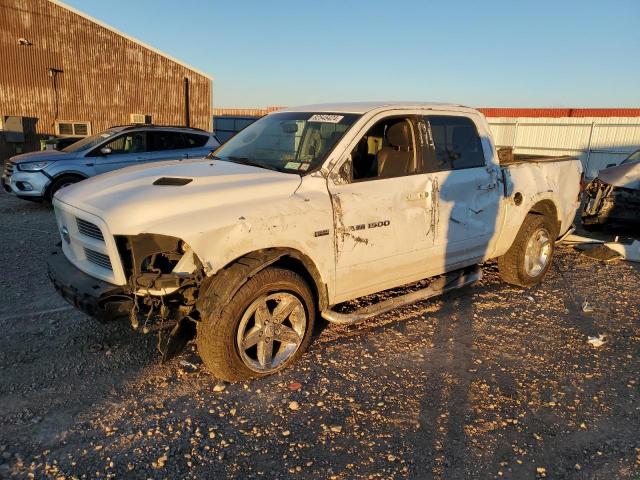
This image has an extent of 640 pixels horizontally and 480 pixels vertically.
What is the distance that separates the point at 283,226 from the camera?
3334 millimetres

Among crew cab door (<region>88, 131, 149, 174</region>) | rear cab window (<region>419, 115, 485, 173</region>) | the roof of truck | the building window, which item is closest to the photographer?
the roof of truck

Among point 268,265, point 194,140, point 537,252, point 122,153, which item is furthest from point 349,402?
point 194,140

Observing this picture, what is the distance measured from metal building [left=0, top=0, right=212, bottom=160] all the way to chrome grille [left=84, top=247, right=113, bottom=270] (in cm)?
1926

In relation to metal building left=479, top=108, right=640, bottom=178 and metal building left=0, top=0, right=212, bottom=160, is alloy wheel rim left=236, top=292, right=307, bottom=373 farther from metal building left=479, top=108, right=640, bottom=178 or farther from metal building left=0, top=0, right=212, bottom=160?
metal building left=0, top=0, right=212, bottom=160

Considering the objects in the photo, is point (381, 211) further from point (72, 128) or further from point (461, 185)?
point (72, 128)

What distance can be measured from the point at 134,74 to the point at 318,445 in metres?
22.3

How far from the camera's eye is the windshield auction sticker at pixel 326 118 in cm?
409

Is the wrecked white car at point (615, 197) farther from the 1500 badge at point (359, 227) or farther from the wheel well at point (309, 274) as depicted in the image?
the wheel well at point (309, 274)

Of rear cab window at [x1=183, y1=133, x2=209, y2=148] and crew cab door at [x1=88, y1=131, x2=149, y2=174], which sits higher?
rear cab window at [x1=183, y1=133, x2=209, y2=148]

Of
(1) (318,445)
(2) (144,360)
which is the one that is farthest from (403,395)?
(2) (144,360)

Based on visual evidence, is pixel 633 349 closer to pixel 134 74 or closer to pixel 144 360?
pixel 144 360

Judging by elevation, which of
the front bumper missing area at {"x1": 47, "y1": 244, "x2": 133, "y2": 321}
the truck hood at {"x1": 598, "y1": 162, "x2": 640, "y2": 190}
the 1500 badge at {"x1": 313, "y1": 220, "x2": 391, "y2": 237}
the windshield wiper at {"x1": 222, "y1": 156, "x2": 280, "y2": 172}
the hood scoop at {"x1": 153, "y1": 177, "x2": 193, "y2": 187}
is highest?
the windshield wiper at {"x1": 222, "y1": 156, "x2": 280, "y2": 172}

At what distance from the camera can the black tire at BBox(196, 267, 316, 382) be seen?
317 centimetres

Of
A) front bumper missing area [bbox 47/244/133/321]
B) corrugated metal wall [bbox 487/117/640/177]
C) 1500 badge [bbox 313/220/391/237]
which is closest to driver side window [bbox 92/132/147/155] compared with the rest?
front bumper missing area [bbox 47/244/133/321]
